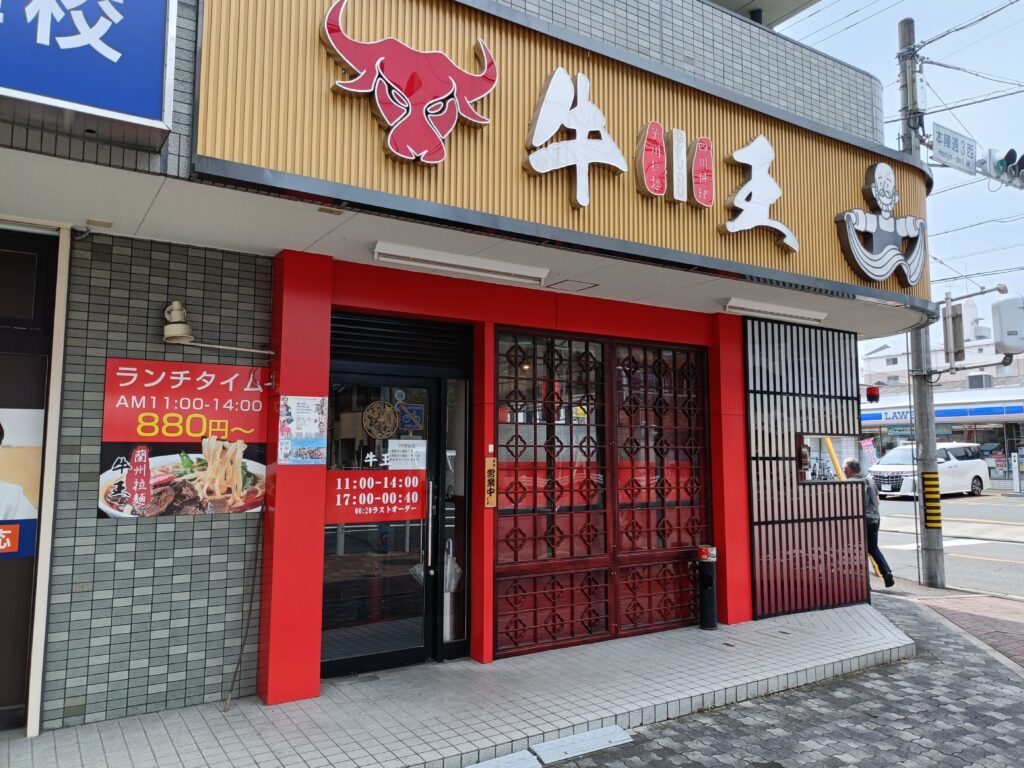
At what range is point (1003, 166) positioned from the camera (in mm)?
10641

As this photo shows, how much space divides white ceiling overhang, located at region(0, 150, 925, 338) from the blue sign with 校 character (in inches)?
15.1

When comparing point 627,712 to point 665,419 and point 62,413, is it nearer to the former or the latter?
point 665,419

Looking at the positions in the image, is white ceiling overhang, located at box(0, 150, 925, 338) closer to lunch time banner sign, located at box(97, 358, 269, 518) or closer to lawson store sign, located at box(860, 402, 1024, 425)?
lunch time banner sign, located at box(97, 358, 269, 518)

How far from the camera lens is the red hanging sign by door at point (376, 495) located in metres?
5.81

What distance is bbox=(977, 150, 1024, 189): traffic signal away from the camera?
10570mm

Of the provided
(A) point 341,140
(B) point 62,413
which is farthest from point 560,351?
(B) point 62,413

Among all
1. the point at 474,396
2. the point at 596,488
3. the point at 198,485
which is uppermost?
the point at 474,396

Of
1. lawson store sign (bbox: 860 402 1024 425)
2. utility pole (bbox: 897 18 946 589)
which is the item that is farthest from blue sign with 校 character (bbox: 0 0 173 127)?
lawson store sign (bbox: 860 402 1024 425)

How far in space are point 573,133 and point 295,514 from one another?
3634mm

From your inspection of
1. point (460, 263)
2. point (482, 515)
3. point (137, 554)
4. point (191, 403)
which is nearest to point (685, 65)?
point (460, 263)

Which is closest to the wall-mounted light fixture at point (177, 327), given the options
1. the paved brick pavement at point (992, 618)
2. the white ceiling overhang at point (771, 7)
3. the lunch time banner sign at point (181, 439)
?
the lunch time banner sign at point (181, 439)

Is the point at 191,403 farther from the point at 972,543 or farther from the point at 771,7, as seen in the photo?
the point at 972,543

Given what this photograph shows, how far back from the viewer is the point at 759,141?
21.4 feet

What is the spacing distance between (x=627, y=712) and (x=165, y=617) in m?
3.42
